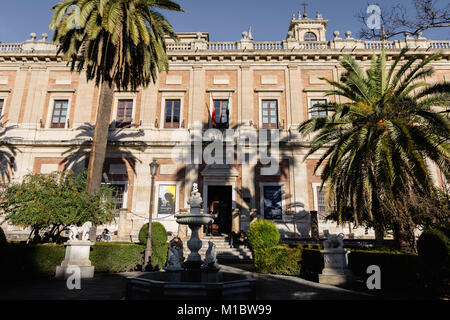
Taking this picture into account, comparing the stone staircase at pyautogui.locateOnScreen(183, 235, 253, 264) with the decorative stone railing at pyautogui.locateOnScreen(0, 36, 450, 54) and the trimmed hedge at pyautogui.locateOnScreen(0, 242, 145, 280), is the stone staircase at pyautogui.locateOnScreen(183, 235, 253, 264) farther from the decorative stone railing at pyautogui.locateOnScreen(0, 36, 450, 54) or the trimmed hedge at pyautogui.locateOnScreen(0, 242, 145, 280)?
the decorative stone railing at pyautogui.locateOnScreen(0, 36, 450, 54)

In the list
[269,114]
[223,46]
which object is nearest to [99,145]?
[269,114]

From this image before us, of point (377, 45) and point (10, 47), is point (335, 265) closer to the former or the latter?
point (377, 45)

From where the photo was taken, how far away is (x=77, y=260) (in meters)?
9.92

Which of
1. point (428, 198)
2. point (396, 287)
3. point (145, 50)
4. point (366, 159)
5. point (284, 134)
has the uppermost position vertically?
point (145, 50)

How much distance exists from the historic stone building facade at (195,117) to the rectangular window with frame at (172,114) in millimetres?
73

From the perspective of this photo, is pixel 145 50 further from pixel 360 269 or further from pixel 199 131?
pixel 360 269

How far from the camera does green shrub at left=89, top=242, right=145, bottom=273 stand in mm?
11047

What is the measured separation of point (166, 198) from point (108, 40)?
393 inches

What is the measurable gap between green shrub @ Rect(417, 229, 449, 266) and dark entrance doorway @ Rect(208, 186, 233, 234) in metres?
13.0

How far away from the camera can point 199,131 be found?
67.2 ft

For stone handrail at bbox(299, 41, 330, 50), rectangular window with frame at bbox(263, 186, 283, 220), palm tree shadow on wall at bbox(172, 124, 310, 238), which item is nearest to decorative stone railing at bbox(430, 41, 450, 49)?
stone handrail at bbox(299, 41, 330, 50)
